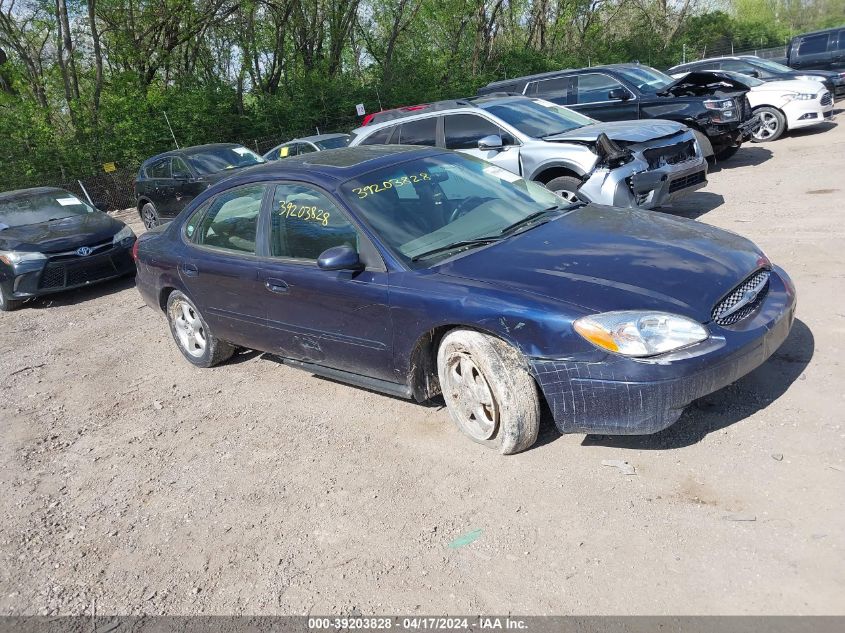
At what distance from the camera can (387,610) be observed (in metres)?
2.89

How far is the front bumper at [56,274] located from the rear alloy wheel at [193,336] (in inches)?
156

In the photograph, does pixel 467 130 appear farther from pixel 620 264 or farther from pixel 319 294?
pixel 620 264

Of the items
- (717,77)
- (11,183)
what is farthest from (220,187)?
(11,183)

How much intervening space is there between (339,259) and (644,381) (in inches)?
70.9

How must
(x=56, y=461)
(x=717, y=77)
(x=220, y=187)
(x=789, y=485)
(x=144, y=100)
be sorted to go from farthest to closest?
(x=144, y=100), (x=717, y=77), (x=220, y=187), (x=56, y=461), (x=789, y=485)

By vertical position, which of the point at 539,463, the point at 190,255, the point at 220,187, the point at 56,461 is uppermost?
the point at 220,187

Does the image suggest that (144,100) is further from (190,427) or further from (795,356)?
(795,356)

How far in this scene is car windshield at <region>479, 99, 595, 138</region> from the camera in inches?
334

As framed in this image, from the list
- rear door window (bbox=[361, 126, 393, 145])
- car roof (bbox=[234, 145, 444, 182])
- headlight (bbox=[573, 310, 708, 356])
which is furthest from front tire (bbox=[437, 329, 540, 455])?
rear door window (bbox=[361, 126, 393, 145])

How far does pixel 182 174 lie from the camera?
496 inches

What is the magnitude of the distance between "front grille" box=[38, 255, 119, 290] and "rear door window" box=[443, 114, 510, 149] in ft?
16.3

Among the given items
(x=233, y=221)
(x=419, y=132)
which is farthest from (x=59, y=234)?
(x=233, y=221)

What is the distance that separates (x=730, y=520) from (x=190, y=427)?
3.60 m

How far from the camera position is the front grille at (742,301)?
344 centimetres
